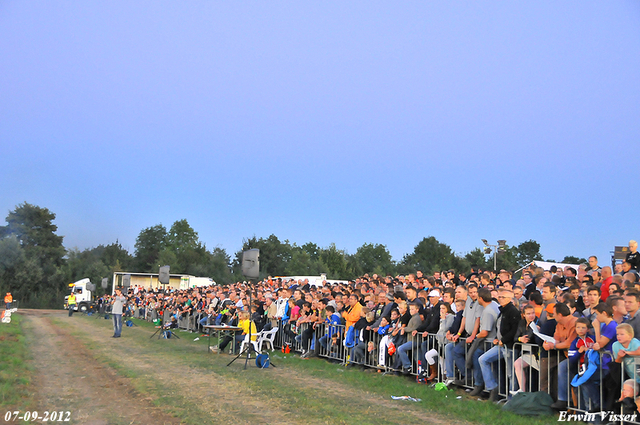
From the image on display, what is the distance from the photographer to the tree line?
57125mm

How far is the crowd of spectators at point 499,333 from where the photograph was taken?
267 inches

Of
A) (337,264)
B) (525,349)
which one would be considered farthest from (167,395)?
(337,264)

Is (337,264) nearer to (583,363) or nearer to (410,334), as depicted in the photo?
(410,334)

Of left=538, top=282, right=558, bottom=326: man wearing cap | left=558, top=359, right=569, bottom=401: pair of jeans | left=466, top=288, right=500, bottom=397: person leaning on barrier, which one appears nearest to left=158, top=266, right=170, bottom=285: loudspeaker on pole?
left=466, top=288, right=500, bottom=397: person leaning on barrier

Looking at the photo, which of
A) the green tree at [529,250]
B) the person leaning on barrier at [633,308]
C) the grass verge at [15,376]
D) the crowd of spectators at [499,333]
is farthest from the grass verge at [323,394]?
the green tree at [529,250]

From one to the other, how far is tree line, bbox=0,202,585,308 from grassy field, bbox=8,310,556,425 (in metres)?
46.8

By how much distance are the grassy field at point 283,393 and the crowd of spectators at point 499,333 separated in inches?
20.1

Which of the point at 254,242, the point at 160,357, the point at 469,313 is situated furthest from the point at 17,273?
the point at 469,313

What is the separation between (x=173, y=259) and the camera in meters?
76.6

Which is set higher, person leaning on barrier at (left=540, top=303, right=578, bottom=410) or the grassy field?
person leaning on barrier at (left=540, top=303, right=578, bottom=410)

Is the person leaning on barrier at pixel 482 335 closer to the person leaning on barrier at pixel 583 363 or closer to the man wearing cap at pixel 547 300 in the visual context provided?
the man wearing cap at pixel 547 300

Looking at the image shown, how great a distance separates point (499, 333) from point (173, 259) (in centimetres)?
7293

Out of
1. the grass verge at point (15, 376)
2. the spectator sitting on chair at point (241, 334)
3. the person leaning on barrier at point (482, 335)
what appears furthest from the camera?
the spectator sitting on chair at point (241, 334)

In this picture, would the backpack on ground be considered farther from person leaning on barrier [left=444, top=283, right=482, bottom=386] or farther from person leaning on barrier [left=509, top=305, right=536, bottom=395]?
person leaning on barrier [left=444, top=283, right=482, bottom=386]
